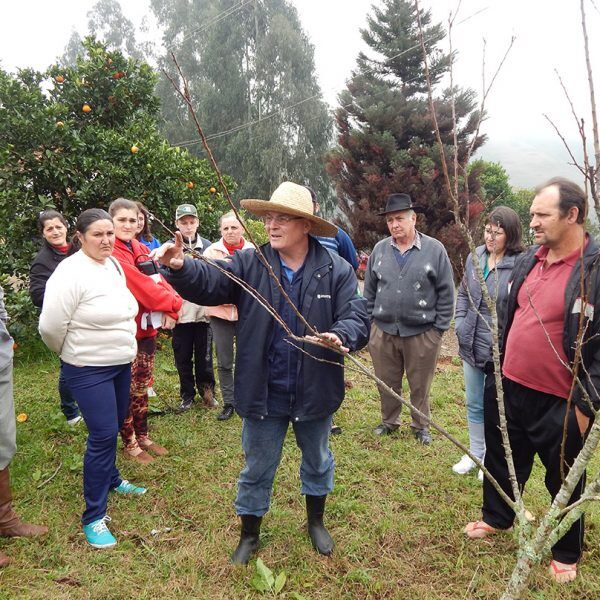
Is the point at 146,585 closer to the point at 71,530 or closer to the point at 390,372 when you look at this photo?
the point at 71,530

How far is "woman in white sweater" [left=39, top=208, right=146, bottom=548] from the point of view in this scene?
263cm

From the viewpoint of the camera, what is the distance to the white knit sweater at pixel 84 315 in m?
2.61

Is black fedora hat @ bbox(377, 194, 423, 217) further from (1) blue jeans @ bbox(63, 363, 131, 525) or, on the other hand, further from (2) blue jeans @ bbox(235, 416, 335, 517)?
(1) blue jeans @ bbox(63, 363, 131, 525)

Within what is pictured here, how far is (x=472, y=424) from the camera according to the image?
3.56 m

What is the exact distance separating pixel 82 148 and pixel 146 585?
5258 mm

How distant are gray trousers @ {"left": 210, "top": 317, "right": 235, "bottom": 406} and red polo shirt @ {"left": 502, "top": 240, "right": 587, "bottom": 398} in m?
2.56

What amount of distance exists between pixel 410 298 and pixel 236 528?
2.17 m

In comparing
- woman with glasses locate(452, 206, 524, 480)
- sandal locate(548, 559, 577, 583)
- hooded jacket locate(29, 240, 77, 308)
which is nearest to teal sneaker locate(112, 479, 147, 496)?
hooded jacket locate(29, 240, 77, 308)

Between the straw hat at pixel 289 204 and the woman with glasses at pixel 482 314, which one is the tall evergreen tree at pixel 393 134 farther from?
the straw hat at pixel 289 204

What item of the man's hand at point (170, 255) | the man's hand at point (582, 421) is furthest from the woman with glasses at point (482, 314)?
the man's hand at point (170, 255)

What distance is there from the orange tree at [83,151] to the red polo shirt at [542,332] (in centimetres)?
510

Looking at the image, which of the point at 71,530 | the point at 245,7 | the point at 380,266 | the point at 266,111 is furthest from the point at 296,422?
the point at 245,7

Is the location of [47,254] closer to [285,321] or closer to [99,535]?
[99,535]

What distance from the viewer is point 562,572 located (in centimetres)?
250
